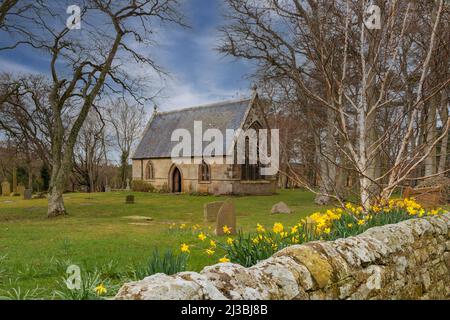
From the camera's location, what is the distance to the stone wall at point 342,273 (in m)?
2.59

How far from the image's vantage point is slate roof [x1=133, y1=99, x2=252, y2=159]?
3572 cm

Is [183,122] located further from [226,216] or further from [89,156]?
[226,216]

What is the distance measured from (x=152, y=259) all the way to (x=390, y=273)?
289 cm

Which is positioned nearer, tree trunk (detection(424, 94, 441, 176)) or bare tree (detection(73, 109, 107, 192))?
tree trunk (detection(424, 94, 441, 176))

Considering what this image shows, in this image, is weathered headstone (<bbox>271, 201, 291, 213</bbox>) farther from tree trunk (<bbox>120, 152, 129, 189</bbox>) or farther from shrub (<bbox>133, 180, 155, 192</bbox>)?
tree trunk (<bbox>120, 152, 129, 189</bbox>)

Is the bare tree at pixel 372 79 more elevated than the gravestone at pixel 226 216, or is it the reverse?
the bare tree at pixel 372 79

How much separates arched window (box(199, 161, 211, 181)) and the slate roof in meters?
2.04

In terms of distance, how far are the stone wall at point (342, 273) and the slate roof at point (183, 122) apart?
94.0 feet

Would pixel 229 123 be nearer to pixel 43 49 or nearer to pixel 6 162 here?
pixel 43 49

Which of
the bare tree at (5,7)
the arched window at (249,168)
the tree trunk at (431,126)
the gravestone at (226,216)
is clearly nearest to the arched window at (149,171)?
the arched window at (249,168)

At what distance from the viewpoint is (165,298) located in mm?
2393

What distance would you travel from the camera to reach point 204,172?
35.9m

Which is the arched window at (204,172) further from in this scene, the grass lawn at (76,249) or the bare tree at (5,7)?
the bare tree at (5,7)

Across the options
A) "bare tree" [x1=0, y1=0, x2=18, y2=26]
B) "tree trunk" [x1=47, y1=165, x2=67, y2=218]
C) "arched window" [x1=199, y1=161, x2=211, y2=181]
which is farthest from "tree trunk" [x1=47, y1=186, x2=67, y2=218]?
"arched window" [x1=199, y1=161, x2=211, y2=181]
